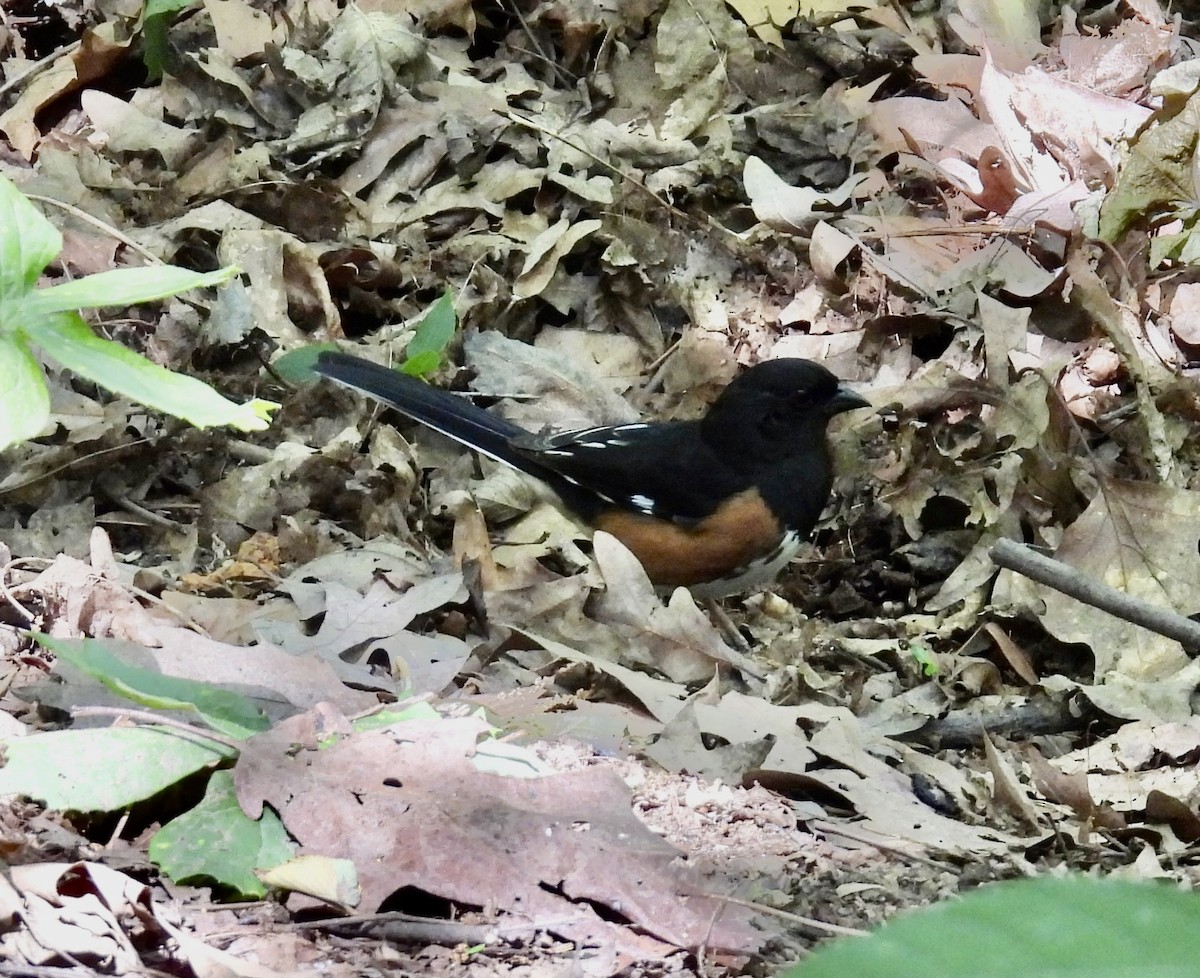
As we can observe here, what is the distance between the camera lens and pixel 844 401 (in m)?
3.88

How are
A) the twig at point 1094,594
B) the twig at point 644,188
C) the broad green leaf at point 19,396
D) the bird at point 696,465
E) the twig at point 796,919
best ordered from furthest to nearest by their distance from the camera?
the twig at point 644,188 → the bird at point 696,465 → the twig at point 1094,594 → the twig at point 796,919 → the broad green leaf at point 19,396

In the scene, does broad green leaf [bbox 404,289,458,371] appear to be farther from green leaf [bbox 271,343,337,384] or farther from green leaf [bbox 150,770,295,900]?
green leaf [bbox 150,770,295,900]

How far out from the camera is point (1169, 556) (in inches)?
133

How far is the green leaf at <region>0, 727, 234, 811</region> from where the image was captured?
5.53 feet

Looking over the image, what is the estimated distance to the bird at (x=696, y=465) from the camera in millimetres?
Answer: 3775

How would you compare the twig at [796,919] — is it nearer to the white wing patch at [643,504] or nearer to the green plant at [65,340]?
the green plant at [65,340]

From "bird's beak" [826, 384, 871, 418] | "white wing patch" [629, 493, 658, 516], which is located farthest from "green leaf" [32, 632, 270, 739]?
"bird's beak" [826, 384, 871, 418]

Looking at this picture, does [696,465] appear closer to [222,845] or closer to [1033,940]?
[222,845]

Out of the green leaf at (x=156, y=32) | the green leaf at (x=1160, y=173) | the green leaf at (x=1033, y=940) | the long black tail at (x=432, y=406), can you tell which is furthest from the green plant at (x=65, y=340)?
the green leaf at (x=156, y=32)

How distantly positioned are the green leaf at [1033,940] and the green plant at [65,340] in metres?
1.09

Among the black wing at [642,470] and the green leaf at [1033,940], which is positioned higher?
the green leaf at [1033,940]

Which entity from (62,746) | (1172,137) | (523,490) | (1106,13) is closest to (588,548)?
(523,490)

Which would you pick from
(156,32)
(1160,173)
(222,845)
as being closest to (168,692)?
(222,845)

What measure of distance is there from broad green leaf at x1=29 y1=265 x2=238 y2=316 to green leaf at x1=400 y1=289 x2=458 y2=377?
2.45 meters
